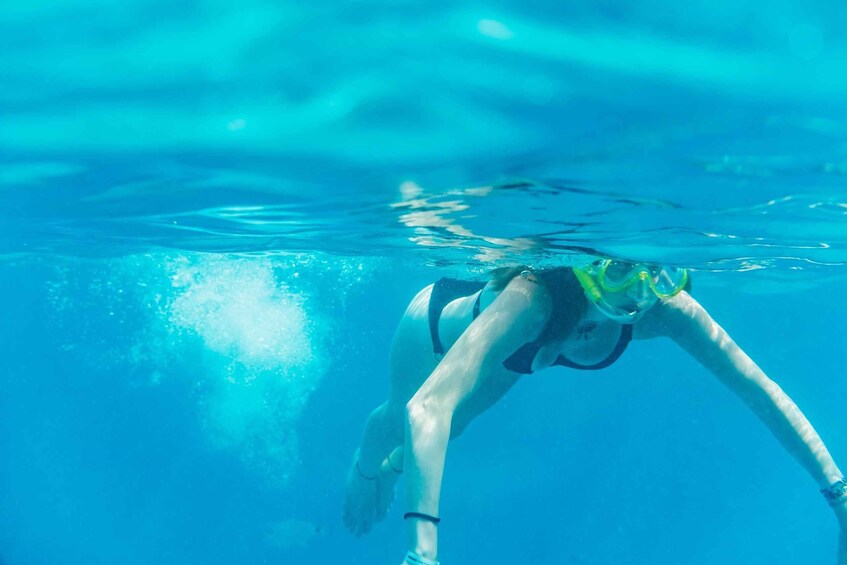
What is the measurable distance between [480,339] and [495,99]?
1977 mm

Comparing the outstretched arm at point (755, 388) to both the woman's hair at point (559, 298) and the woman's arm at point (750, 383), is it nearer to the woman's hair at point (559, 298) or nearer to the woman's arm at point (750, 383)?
the woman's arm at point (750, 383)

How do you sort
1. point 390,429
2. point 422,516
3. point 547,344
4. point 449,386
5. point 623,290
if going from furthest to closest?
point 390,429 → point 547,344 → point 623,290 → point 449,386 → point 422,516

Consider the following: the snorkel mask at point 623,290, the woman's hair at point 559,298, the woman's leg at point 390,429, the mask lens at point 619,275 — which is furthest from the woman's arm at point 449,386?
the woman's leg at point 390,429

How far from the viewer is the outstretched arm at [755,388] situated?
630 centimetres

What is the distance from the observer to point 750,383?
6.76 metres

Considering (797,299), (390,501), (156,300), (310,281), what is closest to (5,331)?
(156,300)

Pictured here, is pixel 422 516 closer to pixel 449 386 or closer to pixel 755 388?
pixel 449 386

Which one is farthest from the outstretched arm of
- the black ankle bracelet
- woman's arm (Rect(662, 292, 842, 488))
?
the black ankle bracelet

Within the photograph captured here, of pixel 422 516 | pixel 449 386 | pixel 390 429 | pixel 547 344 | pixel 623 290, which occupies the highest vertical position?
pixel 390 429

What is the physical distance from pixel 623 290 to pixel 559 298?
65cm

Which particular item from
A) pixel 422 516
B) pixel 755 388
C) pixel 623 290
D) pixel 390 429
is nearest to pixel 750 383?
pixel 755 388

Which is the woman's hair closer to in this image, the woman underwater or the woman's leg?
the woman underwater

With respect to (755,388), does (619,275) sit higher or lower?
higher

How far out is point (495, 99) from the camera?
5277 millimetres
